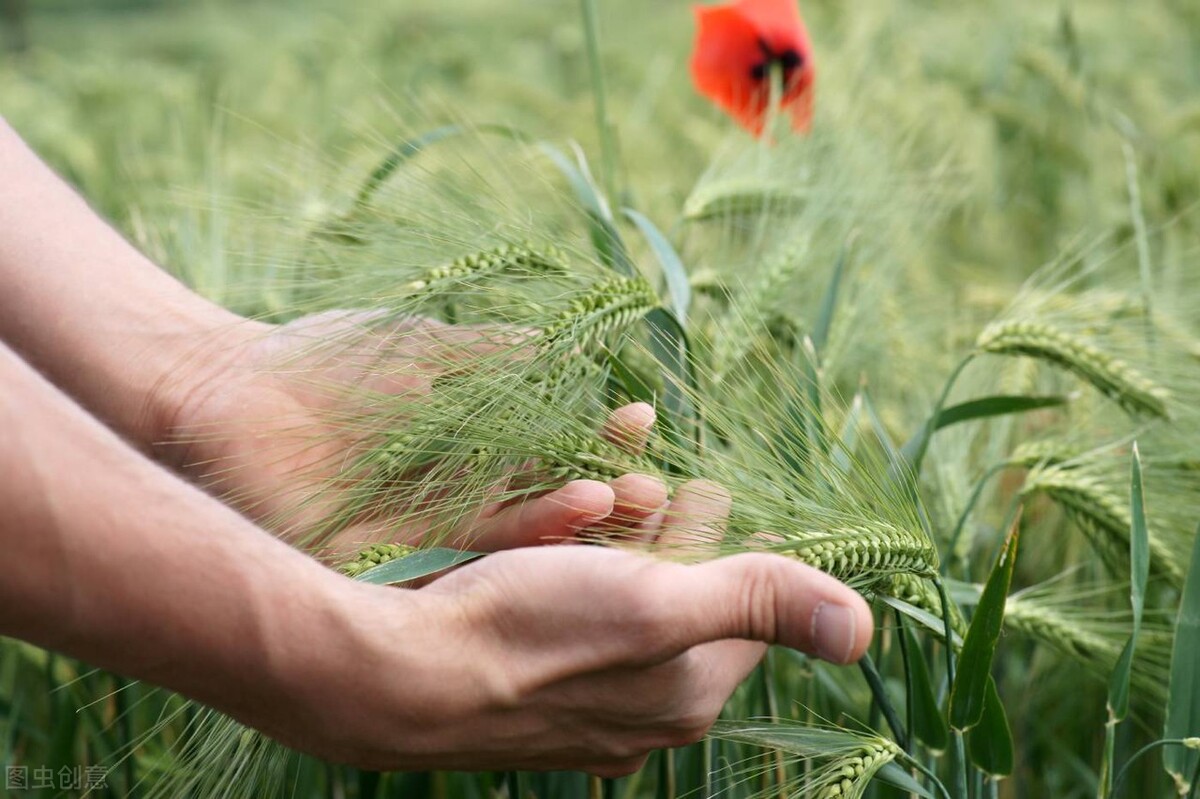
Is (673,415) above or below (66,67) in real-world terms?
below

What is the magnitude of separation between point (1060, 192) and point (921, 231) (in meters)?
0.58

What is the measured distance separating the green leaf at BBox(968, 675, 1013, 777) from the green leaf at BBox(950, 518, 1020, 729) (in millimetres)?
14

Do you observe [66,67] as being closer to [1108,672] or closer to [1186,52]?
[1186,52]

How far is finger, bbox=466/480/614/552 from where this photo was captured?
642mm

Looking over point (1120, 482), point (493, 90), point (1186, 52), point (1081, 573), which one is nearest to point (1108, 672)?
point (1120, 482)

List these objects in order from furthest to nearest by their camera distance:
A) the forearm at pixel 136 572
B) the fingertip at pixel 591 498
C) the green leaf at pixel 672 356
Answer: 1. the green leaf at pixel 672 356
2. the fingertip at pixel 591 498
3. the forearm at pixel 136 572

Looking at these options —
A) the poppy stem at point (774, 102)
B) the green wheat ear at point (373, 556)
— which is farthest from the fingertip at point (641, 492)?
the poppy stem at point (774, 102)

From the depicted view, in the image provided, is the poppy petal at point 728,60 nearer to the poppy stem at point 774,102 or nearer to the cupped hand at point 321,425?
the poppy stem at point 774,102

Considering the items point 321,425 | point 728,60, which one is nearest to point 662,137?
point 728,60

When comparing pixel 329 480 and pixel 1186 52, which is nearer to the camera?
pixel 329 480

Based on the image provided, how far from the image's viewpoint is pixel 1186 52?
228cm

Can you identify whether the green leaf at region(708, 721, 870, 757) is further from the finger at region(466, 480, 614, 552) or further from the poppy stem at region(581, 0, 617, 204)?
the poppy stem at region(581, 0, 617, 204)

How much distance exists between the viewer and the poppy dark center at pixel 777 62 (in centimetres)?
129

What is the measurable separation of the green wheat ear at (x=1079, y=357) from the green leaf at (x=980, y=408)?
4 cm
